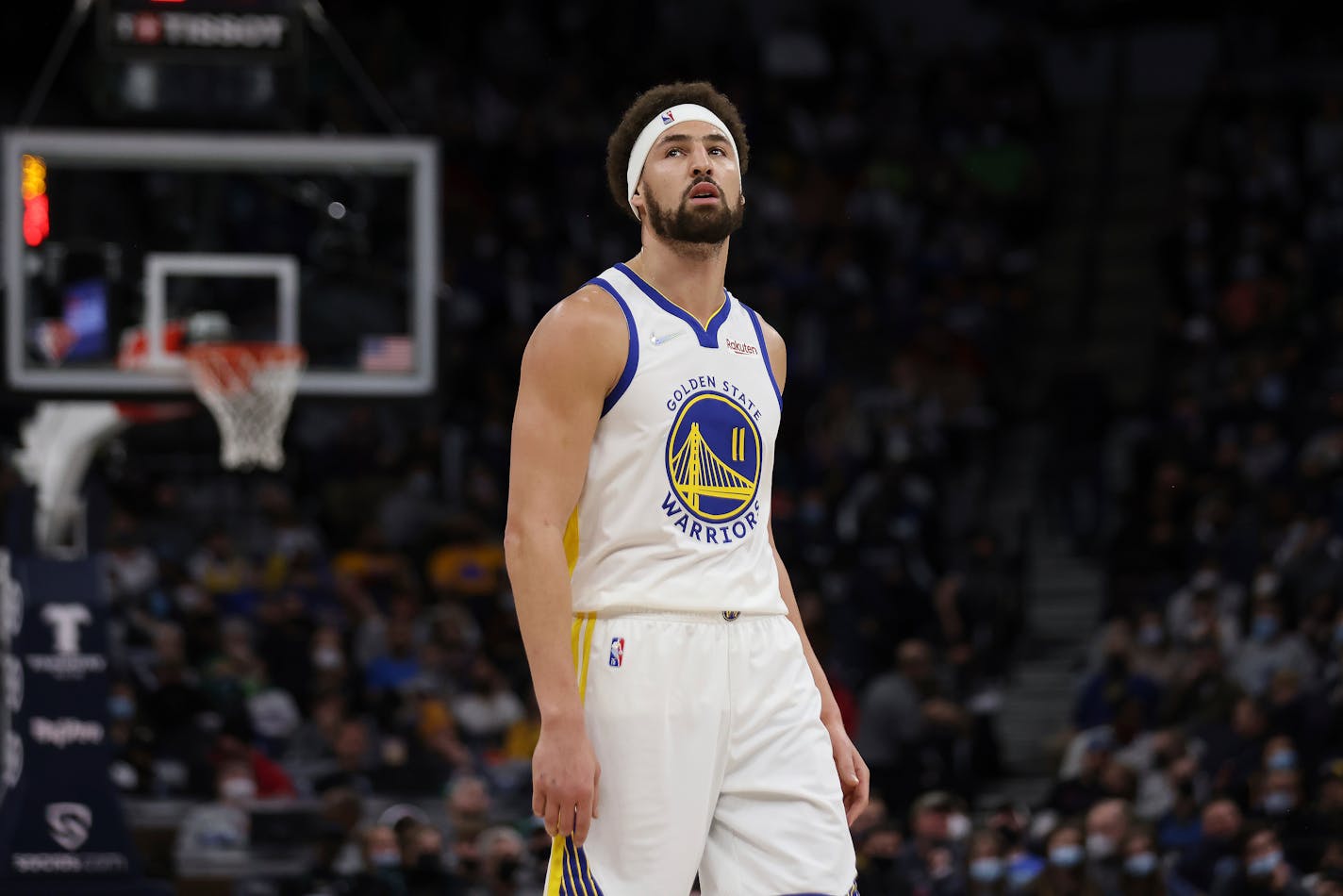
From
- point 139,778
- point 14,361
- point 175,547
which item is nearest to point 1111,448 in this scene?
point 175,547

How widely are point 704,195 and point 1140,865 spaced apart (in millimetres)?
6117

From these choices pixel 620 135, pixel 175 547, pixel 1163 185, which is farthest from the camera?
pixel 1163 185

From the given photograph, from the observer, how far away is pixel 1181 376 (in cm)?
1602

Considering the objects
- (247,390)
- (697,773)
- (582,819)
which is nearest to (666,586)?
(697,773)

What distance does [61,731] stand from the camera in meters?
9.29

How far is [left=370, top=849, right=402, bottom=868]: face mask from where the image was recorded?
978 centimetres

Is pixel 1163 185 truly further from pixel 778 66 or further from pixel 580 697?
pixel 580 697

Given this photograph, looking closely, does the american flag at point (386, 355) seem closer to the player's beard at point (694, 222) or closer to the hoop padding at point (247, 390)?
the hoop padding at point (247, 390)

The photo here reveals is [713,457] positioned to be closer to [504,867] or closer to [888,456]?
[504,867]

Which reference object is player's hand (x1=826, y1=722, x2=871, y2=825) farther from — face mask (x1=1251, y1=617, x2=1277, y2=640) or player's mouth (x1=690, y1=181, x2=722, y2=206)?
face mask (x1=1251, y1=617, x2=1277, y2=640)

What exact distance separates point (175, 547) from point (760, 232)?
5.97m

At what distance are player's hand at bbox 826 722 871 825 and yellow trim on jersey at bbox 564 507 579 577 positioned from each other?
661 millimetres

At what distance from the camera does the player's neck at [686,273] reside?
426 cm

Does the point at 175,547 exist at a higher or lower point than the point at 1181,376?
lower
